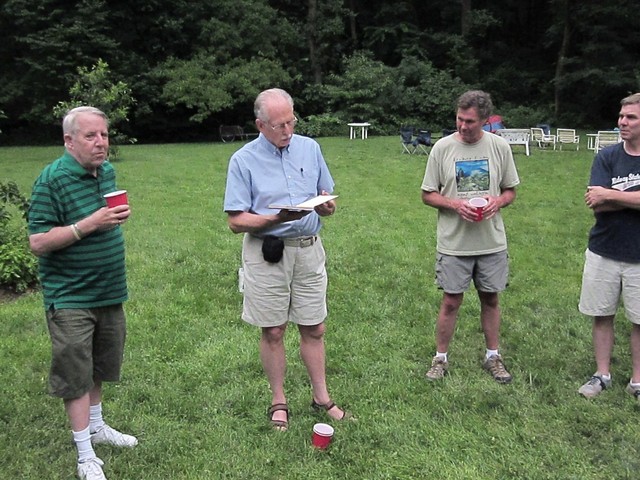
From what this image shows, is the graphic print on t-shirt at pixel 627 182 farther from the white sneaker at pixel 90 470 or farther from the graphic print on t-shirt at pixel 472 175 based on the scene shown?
the white sneaker at pixel 90 470

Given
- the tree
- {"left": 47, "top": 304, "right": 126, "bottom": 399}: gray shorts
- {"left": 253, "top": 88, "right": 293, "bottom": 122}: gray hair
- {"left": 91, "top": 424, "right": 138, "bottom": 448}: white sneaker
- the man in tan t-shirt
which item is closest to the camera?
{"left": 47, "top": 304, "right": 126, "bottom": 399}: gray shorts

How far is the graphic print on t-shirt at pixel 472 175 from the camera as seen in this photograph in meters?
3.48

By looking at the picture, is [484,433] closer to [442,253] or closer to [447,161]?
[442,253]

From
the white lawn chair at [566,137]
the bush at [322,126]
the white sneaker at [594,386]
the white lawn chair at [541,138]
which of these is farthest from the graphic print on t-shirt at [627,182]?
the bush at [322,126]

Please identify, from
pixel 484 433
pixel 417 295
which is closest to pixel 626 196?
pixel 484 433

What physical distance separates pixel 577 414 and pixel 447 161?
1.54 meters

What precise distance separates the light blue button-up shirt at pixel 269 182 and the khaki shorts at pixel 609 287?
5.43ft

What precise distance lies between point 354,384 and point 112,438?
4.55ft

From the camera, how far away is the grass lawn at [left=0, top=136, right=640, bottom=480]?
2.80 metres

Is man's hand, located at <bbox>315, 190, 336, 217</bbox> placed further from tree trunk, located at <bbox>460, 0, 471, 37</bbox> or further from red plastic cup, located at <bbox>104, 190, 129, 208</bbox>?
tree trunk, located at <bbox>460, 0, 471, 37</bbox>

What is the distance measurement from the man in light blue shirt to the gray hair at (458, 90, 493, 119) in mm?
890

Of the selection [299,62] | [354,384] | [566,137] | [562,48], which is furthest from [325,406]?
[562,48]

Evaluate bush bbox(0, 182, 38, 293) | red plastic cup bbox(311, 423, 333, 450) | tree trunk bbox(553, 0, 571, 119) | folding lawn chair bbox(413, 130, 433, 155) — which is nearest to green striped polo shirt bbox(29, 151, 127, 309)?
red plastic cup bbox(311, 423, 333, 450)

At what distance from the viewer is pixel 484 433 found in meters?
3.02
